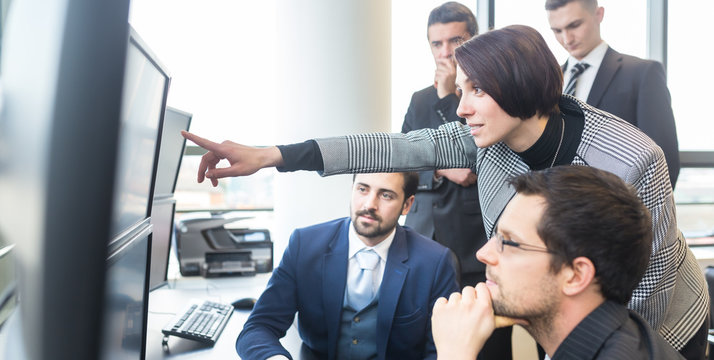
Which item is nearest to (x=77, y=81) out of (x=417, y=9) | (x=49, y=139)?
(x=49, y=139)

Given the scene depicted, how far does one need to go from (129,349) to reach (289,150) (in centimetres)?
55

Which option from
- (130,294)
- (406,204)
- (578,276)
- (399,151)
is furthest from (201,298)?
(578,276)

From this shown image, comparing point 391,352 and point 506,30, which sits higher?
point 506,30

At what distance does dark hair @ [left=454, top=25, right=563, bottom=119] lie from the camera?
121 cm

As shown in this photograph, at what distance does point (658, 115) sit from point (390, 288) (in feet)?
4.04

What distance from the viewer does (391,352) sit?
68.1 inches

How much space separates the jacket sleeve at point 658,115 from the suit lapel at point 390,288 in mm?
1040

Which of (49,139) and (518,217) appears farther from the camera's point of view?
(518,217)

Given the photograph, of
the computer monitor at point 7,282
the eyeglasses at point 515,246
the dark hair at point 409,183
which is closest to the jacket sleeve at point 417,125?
the dark hair at point 409,183

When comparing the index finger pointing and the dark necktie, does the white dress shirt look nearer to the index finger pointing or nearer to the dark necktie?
the dark necktie

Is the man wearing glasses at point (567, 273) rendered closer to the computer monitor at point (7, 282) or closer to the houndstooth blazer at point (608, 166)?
the houndstooth blazer at point (608, 166)

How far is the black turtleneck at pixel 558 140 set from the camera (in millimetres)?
1281

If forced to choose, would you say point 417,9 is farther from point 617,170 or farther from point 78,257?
point 78,257

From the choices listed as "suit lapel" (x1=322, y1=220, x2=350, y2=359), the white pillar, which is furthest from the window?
"suit lapel" (x1=322, y1=220, x2=350, y2=359)
